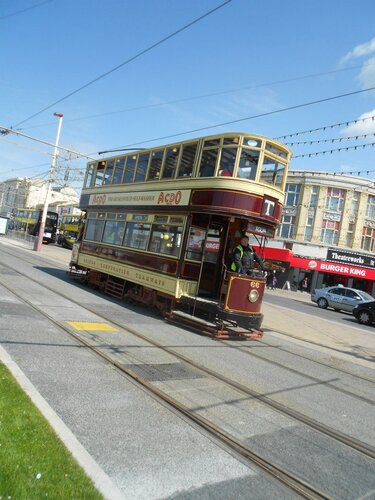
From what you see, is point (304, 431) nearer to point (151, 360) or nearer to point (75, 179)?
point (151, 360)

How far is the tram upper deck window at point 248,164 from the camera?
10797mm

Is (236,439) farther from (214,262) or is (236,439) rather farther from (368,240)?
(368,240)

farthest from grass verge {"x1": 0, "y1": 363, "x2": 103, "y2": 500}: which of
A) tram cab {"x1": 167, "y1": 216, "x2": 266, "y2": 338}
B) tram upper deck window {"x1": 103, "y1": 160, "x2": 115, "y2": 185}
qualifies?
tram upper deck window {"x1": 103, "y1": 160, "x2": 115, "y2": 185}

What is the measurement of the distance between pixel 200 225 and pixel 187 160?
1856 millimetres

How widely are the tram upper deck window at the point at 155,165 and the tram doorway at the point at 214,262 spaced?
2554 millimetres

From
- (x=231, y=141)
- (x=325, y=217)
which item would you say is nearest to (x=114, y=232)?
(x=231, y=141)

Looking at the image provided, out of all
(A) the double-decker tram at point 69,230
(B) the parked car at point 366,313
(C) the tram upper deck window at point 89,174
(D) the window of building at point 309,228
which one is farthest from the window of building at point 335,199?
(C) the tram upper deck window at point 89,174

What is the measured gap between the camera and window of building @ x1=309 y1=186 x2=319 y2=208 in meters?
50.2

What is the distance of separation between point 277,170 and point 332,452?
799 cm

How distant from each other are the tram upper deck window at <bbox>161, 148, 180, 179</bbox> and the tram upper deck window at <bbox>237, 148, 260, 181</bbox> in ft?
7.33

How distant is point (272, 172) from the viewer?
11328 mm

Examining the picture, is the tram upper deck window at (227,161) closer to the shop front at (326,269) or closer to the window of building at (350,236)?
the shop front at (326,269)

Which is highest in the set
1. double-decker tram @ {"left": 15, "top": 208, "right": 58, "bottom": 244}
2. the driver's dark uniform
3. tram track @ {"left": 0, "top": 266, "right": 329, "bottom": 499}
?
double-decker tram @ {"left": 15, "top": 208, "right": 58, "bottom": 244}

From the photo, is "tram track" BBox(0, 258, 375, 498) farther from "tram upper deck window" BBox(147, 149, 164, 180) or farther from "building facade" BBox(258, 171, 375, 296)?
"building facade" BBox(258, 171, 375, 296)
